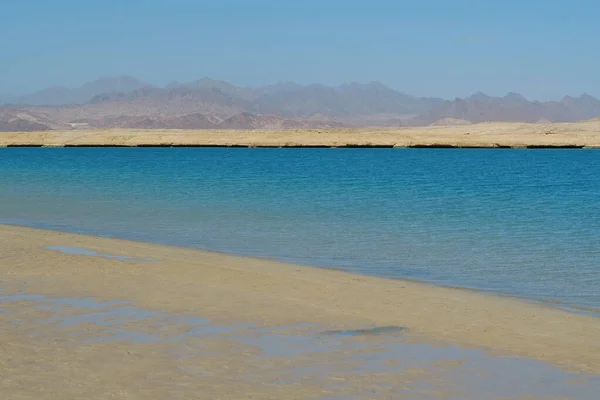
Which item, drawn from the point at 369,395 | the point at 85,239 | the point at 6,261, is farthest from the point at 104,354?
the point at 85,239

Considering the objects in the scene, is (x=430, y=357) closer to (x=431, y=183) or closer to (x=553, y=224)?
(x=553, y=224)

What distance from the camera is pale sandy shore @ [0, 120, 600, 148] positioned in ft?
300

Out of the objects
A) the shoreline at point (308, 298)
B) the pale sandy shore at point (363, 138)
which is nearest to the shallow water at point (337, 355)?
the shoreline at point (308, 298)

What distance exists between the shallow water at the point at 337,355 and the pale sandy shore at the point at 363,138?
83443 mm

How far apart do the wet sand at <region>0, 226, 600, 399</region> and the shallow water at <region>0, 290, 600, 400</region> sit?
18mm

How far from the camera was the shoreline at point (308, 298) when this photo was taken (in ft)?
28.6

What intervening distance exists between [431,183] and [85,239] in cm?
2313

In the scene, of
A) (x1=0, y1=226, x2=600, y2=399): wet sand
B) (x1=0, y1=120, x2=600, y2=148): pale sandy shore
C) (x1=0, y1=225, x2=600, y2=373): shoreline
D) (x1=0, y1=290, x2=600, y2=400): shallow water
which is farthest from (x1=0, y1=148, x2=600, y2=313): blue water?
(x1=0, y1=120, x2=600, y2=148): pale sandy shore

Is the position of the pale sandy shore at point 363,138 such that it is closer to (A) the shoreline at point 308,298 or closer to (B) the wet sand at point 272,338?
(A) the shoreline at point 308,298

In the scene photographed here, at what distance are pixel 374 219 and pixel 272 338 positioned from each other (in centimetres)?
1408

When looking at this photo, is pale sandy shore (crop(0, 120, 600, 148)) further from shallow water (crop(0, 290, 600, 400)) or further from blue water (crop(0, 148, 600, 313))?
shallow water (crop(0, 290, 600, 400))

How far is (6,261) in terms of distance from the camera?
535 inches

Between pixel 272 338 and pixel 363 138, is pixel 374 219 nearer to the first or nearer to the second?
pixel 272 338

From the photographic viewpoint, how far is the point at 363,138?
10019 cm
